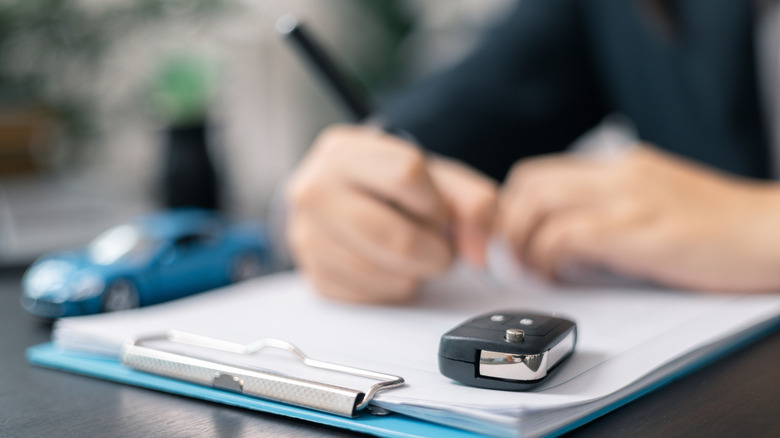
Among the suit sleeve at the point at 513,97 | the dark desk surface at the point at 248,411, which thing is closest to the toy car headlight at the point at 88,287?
the dark desk surface at the point at 248,411

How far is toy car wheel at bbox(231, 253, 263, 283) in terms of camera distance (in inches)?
24.0

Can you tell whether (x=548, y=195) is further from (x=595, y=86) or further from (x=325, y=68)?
(x=595, y=86)

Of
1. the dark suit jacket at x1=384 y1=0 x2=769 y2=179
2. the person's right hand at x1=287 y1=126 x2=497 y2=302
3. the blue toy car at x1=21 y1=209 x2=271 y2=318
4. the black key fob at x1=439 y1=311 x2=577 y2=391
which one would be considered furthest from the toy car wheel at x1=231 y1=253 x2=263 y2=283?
the black key fob at x1=439 y1=311 x2=577 y2=391

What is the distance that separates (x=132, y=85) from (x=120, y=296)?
93 cm

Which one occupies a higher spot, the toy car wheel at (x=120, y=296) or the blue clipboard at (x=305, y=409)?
the toy car wheel at (x=120, y=296)

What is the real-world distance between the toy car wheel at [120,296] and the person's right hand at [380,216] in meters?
0.13

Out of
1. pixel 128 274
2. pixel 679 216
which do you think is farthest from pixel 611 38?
pixel 128 274

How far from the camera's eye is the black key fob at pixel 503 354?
0.30 metres

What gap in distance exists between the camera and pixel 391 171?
457 mm

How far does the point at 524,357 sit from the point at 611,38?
2.20ft

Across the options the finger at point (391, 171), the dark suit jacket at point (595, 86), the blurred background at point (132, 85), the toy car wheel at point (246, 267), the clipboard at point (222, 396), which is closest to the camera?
the clipboard at point (222, 396)

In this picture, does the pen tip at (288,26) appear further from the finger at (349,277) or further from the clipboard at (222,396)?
the clipboard at (222,396)

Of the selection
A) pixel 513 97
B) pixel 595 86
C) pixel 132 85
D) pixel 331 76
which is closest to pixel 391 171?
pixel 331 76

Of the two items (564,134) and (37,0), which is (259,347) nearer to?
(564,134)
